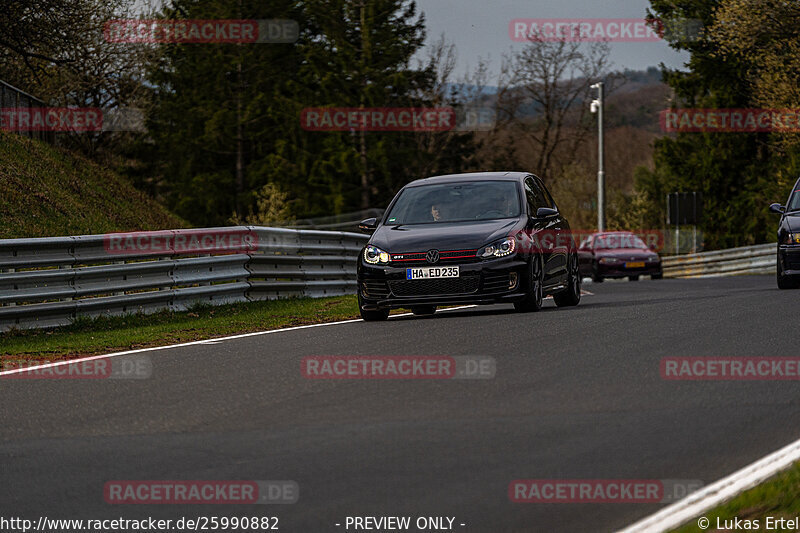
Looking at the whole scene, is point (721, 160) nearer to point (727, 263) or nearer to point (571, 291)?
point (727, 263)

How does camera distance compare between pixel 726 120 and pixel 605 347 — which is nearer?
pixel 605 347

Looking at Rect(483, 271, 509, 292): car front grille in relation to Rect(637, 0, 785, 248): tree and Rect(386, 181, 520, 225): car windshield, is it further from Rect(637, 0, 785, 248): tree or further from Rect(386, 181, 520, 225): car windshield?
Rect(637, 0, 785, 248): tree

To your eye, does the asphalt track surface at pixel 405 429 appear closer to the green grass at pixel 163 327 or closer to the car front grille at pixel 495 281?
the green grass at pixel 163 327

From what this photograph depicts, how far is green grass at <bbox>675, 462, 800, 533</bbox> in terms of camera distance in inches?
184

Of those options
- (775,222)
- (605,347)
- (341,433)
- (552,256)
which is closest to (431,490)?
(341,433)

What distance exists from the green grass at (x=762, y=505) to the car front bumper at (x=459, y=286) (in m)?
8.04

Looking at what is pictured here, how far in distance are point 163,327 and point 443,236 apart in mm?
3326

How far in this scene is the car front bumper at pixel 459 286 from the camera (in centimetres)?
1329

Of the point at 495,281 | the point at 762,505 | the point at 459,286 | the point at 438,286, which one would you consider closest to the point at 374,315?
the point at 438,286

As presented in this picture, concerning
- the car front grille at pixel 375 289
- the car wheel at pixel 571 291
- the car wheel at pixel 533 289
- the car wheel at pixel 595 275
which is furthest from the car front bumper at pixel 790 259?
the car wheel at pixel 595 275

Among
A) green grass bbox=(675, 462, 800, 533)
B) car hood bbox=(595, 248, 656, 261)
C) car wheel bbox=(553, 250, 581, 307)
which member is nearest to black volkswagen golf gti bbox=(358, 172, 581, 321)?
car wheel bbox=(553, 250, 581, 307)

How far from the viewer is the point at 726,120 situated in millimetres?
48875

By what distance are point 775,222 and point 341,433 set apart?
139 ft

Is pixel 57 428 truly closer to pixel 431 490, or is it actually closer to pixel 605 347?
pixel 431 490
